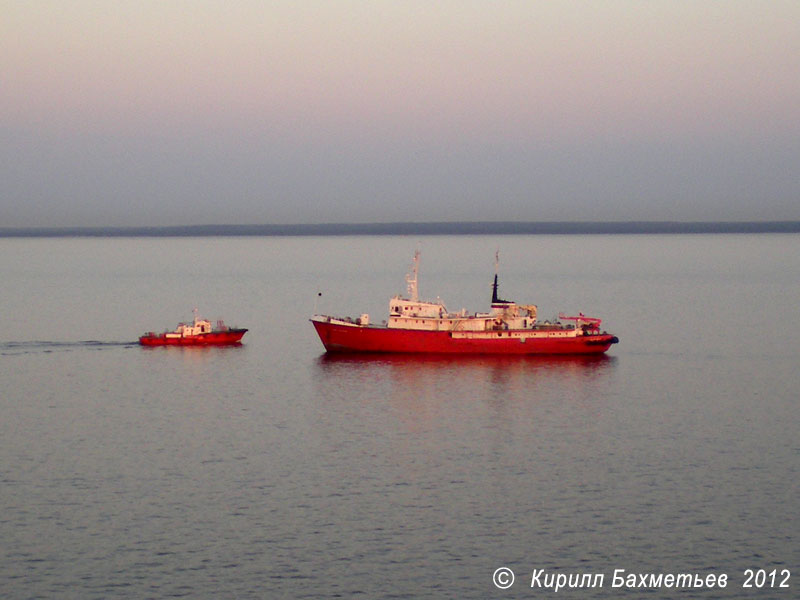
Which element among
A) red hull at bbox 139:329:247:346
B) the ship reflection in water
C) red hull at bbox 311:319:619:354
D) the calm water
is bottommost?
the calm water

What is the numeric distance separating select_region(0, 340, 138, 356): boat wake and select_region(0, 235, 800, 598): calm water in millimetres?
2853

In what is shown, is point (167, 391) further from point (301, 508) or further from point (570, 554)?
point (570, 554)

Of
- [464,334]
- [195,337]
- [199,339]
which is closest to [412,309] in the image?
[464,334]

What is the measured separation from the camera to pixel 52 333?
139875 millimetres

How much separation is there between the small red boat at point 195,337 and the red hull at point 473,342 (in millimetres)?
18337

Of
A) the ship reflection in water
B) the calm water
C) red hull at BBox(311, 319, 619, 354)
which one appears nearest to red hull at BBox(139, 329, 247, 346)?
the calm water

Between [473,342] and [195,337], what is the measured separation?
32727 mm

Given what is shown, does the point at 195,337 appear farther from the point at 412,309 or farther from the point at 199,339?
the point at 412,309

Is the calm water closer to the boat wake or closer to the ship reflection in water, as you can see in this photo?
the ship reflection in water

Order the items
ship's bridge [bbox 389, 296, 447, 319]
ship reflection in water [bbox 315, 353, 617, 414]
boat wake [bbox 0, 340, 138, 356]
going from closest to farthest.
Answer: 1. ship reflection in water [bbox 315, 353, 617, 414]
2. ship's bridge [bbox 389, 296, 447, 319]
3. boat wake [bbox 0, 340, 138, 356]

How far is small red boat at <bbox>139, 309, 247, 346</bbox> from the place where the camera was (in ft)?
405

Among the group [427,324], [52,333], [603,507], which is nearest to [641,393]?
[427,324]

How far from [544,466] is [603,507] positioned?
9637 millimetres

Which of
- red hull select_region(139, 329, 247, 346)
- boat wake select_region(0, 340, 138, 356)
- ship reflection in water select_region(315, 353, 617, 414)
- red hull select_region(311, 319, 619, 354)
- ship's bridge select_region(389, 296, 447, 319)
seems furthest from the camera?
red hull select_region(139, 329, 247, 346)
